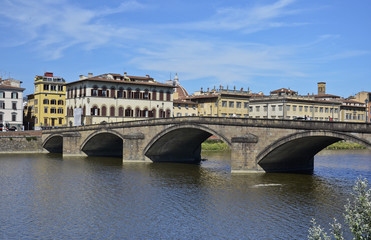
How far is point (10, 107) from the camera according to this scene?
10406 cm

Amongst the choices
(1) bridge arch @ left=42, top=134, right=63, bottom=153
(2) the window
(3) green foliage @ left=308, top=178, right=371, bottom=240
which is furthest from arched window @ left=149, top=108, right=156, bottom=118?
(3) green foliage @ left=308, top=178, right=371, bottom=240

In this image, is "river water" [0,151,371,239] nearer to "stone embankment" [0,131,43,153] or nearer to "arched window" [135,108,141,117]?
"stone embankment" [0,131,43,153]

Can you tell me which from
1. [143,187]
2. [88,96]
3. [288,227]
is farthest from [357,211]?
[88,96]

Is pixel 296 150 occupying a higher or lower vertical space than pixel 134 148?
higher

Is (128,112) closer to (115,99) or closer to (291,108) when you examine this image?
(115,99)

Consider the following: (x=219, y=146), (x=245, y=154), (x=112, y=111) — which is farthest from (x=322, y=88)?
(x=245, y=154)

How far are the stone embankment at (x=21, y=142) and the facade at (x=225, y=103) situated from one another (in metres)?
43.4

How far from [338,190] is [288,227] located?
54.5 feet

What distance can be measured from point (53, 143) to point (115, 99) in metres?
16.1

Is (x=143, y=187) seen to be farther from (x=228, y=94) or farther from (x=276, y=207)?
(x=228, y=94)

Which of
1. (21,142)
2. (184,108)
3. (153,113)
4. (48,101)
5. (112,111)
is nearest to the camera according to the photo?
(21,142)

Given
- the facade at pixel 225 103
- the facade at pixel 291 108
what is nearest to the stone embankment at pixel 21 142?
the facade at pixel 225 103

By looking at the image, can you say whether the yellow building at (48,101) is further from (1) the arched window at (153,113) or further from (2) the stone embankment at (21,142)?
(1) the arched window at (153,113)

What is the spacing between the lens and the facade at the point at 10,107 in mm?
102875
